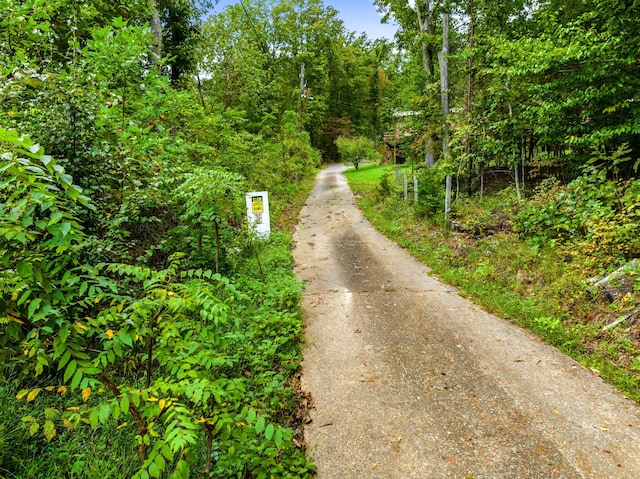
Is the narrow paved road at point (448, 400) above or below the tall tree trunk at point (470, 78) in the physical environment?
below

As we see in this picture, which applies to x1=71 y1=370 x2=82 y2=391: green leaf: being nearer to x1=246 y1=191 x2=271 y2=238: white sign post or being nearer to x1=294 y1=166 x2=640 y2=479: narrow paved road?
x1=294 y1=166 x2=640 y2=479: narrow paved road

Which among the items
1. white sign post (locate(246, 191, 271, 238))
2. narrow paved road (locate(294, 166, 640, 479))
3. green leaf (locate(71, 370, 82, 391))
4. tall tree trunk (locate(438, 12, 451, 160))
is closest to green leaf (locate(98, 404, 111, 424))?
green leaf (locate(71, 370, 82, 391))

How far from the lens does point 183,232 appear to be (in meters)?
4.05

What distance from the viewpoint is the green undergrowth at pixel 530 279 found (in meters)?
3.38

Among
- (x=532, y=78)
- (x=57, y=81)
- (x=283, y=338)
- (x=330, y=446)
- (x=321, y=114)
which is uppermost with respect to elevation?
(x=321, y=114)

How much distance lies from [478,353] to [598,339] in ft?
4.55

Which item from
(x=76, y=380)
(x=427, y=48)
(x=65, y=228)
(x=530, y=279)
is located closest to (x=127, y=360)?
A: (x=76, y=380)

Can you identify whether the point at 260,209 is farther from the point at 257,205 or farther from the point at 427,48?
the point at 427,48

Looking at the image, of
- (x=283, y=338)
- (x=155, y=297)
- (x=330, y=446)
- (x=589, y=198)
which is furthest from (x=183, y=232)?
(x=589, y=198)

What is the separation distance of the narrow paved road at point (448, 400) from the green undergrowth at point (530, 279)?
271 millimetres

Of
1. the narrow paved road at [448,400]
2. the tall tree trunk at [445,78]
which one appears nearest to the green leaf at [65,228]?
the narrow paved road at [448,400]

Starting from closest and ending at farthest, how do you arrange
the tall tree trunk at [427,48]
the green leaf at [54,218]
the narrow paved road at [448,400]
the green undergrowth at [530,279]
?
the green leaf at [54,218], the narrow paved road at [448,400], the green undergrowth at [530,279], the tall tree trunk at [427,48]

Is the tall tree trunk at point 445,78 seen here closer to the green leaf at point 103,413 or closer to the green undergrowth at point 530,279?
the green undergrowth at point 530,279

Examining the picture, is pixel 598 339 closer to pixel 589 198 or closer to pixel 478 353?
pixel 478 353
